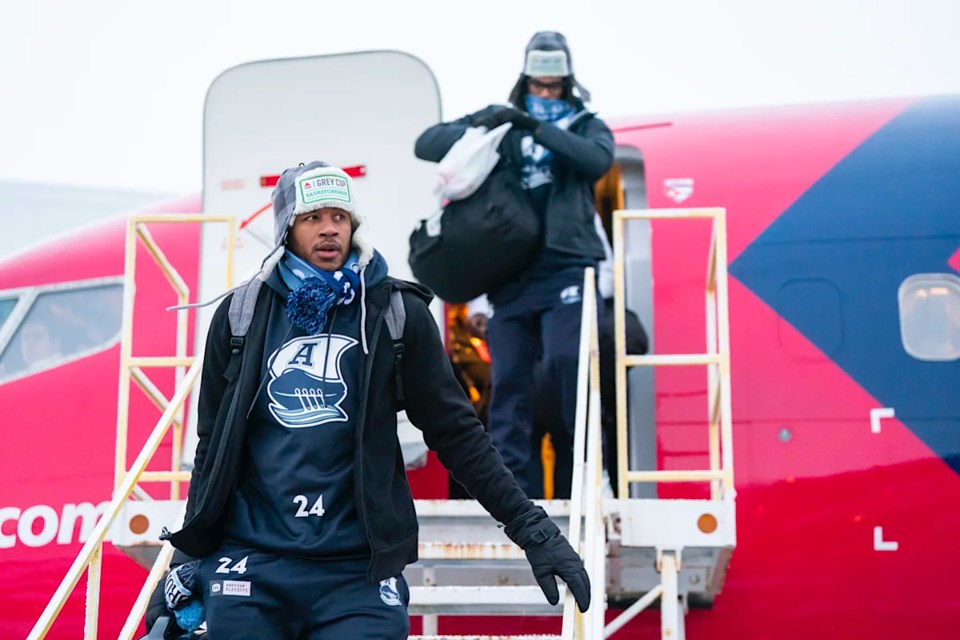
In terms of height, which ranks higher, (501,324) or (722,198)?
(722,198)

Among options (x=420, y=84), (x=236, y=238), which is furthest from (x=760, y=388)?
(x=236, y=238)

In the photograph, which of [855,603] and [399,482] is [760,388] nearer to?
[855,603]

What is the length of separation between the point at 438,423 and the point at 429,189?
117 inches

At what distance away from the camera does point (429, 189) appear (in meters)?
5.95

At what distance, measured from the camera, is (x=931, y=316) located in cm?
578

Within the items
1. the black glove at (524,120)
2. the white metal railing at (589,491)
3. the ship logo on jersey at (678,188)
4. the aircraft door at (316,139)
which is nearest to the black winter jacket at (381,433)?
the white metal railing at (589,491)

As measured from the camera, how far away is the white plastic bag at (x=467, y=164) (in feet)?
17.2

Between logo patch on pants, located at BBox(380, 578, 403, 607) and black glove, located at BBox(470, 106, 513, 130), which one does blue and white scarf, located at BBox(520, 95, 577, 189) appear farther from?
logo patch on pants, located at BBox(380, 578, 403, 607)

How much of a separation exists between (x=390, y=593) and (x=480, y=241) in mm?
2560

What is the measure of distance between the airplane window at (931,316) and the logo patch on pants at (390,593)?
3.61 metres

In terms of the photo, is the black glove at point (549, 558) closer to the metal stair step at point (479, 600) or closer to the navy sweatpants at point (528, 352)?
the metal stair step at point (479, 600)

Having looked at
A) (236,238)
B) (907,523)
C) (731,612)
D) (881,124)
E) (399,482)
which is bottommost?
(731,612)

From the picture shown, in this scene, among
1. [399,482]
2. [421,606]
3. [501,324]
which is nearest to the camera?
[399,482]

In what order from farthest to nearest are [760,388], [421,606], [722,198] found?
1. [722,198]
2. [760,388]
3. [421,606]
